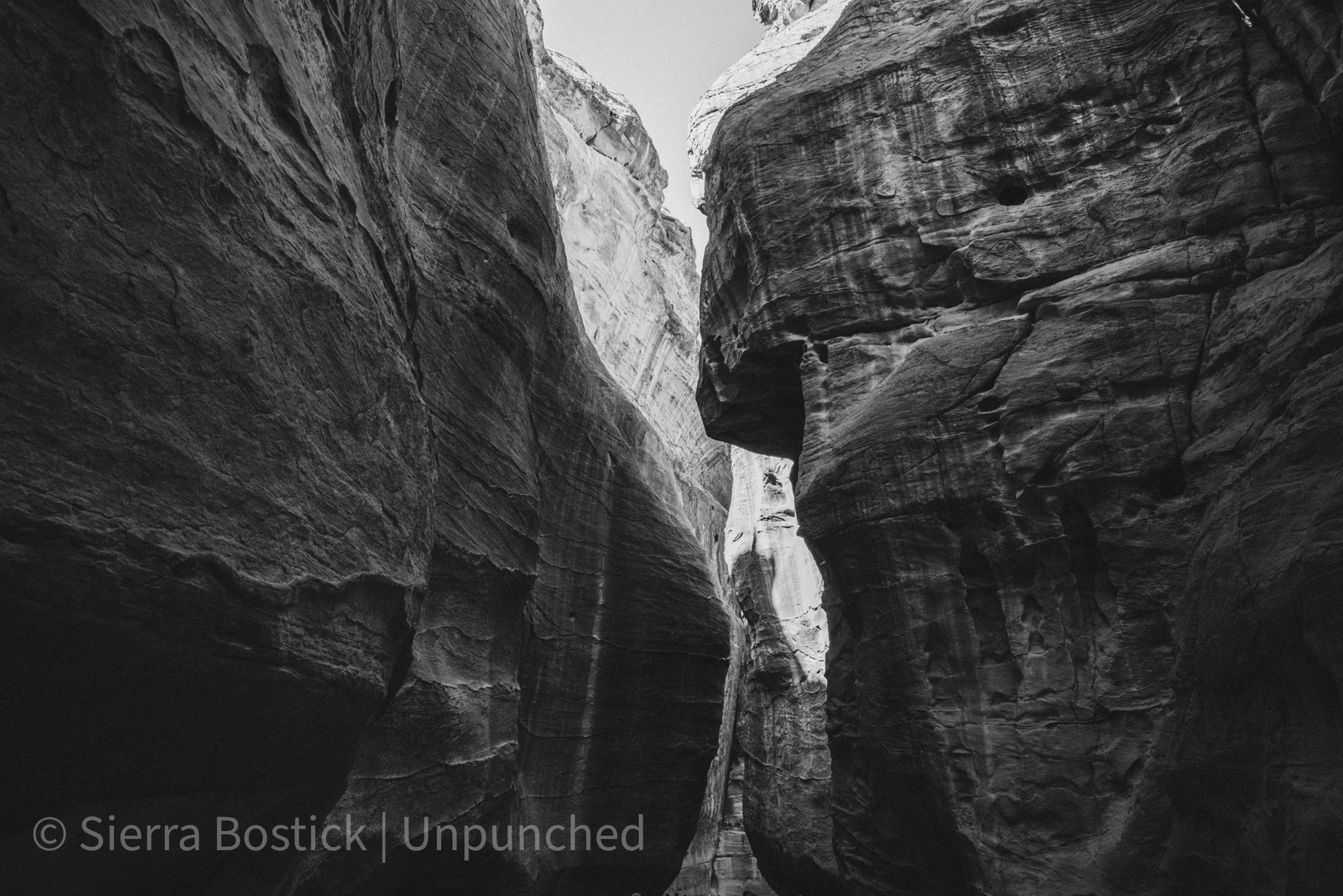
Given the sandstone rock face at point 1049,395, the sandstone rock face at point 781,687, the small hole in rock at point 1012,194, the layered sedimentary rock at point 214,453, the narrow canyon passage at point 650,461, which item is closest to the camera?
the layered sedimentary rock at point 214,453

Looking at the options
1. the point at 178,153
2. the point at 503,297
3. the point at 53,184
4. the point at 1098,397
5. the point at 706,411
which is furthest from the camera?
the point at 706,411

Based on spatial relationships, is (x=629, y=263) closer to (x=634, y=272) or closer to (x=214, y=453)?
(x=634, y=272)

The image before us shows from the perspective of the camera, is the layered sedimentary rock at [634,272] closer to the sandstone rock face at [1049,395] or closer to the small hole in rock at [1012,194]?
the sandstone rock face at [1049,395]

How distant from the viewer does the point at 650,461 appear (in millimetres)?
14266

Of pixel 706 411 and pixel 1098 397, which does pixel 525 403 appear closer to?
pixel 706 411

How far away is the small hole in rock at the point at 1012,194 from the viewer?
1117 cm

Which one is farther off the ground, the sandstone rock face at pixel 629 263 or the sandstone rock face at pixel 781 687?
the sandstone rock face at pixel 629 263

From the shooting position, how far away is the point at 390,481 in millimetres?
5383

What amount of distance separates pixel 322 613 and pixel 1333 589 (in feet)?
17.6

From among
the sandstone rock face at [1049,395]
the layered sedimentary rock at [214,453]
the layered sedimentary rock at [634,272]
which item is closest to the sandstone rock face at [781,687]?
the layered sedimentary rock at [634,272]

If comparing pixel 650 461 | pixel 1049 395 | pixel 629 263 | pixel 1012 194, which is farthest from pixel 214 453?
pixel 629 263

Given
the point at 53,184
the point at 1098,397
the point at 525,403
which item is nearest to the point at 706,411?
the point at 525,403

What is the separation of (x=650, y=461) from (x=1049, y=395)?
6356 mm

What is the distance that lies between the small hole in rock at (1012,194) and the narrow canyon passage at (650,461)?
0.12 ft
